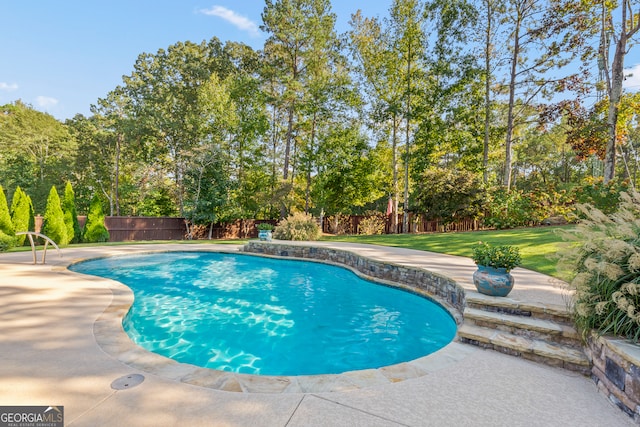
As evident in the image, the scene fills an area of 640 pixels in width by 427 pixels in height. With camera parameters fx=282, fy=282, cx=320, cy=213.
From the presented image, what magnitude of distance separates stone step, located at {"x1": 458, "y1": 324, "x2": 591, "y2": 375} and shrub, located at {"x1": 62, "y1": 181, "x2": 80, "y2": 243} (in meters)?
18.3

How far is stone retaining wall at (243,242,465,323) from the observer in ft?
17.4

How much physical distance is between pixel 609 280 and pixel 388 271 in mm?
4863

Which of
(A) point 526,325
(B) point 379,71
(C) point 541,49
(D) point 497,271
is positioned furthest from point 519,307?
(B) point 379,71

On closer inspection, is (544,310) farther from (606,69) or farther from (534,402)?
(606,69)

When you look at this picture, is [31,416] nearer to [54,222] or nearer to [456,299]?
[456,299]

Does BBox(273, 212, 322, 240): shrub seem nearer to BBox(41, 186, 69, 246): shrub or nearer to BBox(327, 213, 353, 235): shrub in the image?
BBox(327, 213, 353, 235): shrub

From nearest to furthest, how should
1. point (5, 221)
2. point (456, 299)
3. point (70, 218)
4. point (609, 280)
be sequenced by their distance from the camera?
point (609, 280)
point (456, 299)
point (5, 221)
point (70, 218)

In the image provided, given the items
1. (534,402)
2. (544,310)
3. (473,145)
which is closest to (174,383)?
(534,402)

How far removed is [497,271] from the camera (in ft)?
14.1

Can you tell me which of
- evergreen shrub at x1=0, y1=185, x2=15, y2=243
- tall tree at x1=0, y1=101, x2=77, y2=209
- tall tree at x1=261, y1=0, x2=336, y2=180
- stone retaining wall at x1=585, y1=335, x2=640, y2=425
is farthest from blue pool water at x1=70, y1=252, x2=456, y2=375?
tall tree at x1=0, y1=101, x2=77, y2=209

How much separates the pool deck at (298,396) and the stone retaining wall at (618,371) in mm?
93

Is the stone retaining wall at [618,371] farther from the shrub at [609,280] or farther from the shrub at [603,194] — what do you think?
the shrub at [603,194]

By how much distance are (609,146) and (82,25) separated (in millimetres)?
22573

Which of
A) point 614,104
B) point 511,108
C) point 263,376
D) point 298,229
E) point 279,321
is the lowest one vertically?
point 279,321
